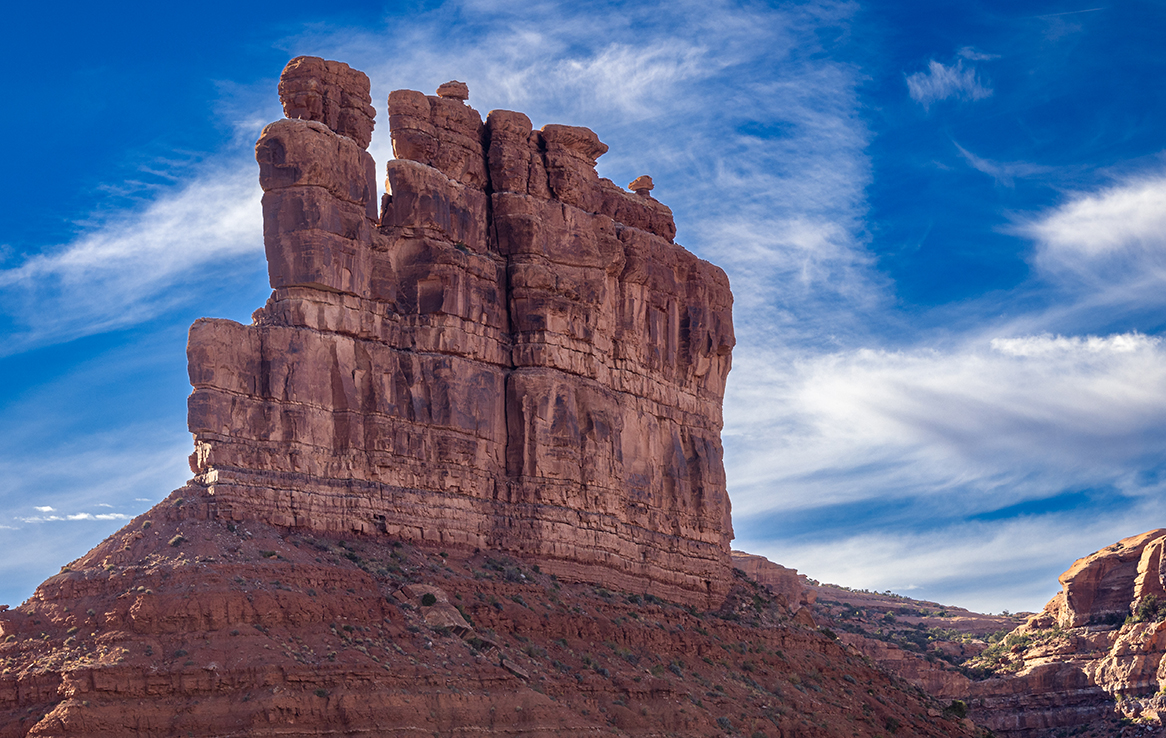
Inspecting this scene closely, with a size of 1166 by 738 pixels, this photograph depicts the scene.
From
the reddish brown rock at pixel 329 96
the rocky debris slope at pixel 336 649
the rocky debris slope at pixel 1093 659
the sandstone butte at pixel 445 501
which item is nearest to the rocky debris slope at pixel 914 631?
the rocky debris slope at pixel 1093 659

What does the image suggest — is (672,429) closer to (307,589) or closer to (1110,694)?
(307,589)

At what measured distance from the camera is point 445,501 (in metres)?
69.7

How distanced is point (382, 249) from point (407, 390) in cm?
647

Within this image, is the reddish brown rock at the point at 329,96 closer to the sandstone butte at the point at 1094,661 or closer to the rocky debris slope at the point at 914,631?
the rocky debris slope at the point at 914,631

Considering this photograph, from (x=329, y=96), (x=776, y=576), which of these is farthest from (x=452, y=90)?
(x=776, y=576)

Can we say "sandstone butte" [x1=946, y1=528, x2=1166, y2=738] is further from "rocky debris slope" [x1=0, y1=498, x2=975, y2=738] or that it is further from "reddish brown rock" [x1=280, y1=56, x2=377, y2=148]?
"reddish brown rock" [x1=280, y1=56, x2=377, y2=148]

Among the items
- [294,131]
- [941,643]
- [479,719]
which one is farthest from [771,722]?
[941,643]

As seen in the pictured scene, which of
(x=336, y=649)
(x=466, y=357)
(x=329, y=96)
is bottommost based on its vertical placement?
(x=336, y=649)

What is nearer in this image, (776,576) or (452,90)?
(452,90)

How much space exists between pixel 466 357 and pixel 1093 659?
224 feet

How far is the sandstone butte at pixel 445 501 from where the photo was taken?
173 feet

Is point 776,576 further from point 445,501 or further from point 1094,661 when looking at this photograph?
point 445,501

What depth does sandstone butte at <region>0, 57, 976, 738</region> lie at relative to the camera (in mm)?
52656

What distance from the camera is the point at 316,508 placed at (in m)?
63.8
